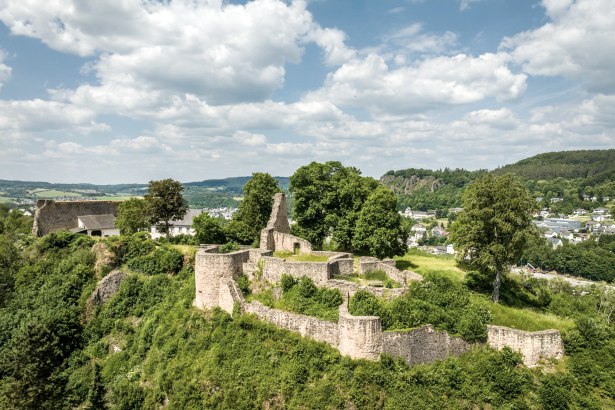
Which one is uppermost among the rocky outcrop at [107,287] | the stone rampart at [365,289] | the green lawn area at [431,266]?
the stone rampart at [365,289]

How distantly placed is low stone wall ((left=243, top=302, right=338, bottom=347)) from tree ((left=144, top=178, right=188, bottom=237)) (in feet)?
67.8

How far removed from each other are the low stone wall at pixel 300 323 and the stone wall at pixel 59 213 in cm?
3500

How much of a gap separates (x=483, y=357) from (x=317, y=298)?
8970mm

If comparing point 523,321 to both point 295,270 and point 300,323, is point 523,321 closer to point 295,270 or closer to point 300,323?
point 300,323

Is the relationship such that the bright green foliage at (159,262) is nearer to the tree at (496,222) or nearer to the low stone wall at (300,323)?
the low stone wall at (300,323)

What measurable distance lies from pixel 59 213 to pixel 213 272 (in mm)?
32765

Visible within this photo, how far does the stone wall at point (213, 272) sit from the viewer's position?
25.7 m

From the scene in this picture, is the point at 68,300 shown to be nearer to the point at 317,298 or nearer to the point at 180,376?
the point at 180,376

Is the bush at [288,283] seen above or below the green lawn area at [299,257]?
→ below

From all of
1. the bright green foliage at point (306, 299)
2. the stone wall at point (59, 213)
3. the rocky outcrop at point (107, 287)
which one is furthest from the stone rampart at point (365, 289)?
the stone wall at point (59, 213)

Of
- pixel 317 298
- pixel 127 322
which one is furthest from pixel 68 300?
pixel 317 298

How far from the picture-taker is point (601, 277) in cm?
9631

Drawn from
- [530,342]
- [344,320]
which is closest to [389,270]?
[344,320]

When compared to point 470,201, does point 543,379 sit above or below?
below
